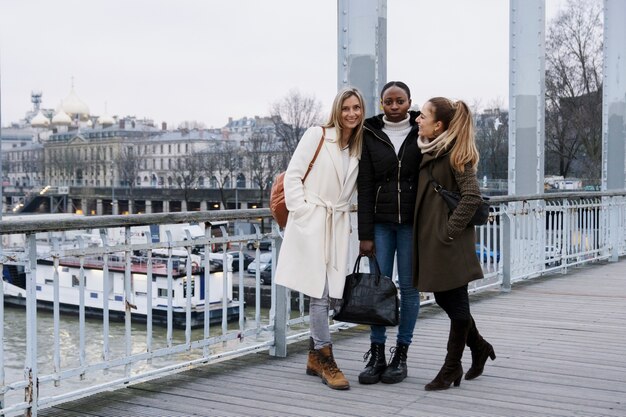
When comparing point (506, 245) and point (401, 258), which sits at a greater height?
point (401, 258)

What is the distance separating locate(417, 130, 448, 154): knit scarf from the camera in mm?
4707

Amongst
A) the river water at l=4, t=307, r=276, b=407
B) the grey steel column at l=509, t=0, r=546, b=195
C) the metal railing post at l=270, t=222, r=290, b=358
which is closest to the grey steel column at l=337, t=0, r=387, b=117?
the metal railing post at l=270, t=222, r=290, b=358

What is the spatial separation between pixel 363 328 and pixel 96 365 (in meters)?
2.76

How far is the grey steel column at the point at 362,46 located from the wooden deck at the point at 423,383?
2043 mm

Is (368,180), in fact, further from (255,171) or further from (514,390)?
(255,171)

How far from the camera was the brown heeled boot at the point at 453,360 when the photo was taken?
4930mm

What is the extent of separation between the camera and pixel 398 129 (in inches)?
195

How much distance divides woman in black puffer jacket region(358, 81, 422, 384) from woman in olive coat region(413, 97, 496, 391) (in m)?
0.09

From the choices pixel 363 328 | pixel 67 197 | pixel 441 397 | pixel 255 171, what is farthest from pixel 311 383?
pixel 67 197

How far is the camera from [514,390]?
496cm

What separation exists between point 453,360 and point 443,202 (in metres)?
0.95

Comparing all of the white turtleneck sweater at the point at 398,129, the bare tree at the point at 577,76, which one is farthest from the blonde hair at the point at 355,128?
the bare tree at the point at 577,76

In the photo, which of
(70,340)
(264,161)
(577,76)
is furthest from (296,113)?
(70,340)

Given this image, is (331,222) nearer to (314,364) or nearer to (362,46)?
(314,364)
